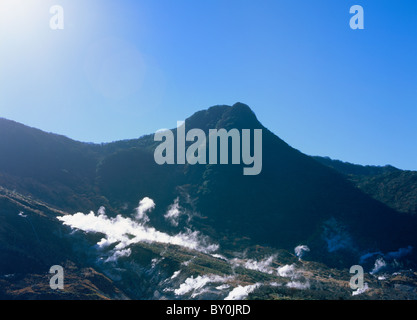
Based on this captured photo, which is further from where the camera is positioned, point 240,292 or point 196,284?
point 196,284

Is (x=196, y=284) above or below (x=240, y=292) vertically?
above

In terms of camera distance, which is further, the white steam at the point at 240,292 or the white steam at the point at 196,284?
the white steam at the point at 196,284

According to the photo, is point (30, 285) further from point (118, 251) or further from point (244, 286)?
point (244, 286)

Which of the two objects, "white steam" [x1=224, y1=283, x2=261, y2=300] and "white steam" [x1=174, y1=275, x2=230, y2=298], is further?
"white steam" [x1=174, y1=275, x2=230, y2=298]

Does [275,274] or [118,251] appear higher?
[118,251]
